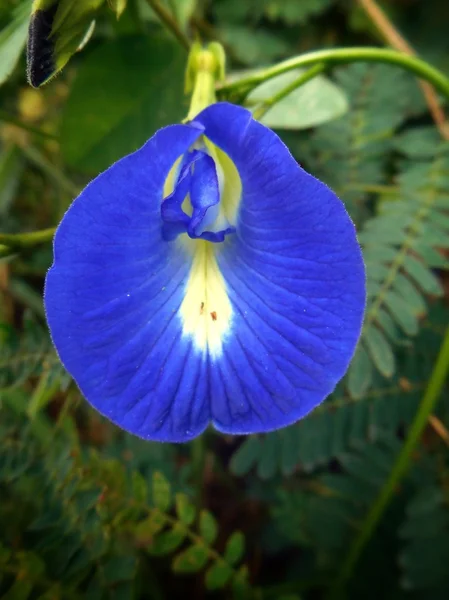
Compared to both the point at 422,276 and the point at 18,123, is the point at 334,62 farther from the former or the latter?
the point at 18,123

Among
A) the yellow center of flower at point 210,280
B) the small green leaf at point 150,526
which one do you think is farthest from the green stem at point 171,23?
the small green leaf at point 150,526

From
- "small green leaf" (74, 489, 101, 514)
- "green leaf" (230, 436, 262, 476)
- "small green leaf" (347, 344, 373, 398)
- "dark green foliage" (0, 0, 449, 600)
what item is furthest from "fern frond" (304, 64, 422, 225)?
"small green leaf" (74, 489, 101, 514)

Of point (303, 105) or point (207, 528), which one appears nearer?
point (207, 528)

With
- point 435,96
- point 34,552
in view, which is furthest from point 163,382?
point 435,96

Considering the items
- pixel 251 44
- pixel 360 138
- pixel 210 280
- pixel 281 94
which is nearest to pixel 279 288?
pixel 210 280

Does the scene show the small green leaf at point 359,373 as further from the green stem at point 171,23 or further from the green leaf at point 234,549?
the green stem at point 171,23

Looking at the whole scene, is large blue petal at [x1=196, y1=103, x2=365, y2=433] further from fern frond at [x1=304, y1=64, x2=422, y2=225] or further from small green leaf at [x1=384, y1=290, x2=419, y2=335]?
fern frond at [x1=304, y1=64, x2=422, y2=225]

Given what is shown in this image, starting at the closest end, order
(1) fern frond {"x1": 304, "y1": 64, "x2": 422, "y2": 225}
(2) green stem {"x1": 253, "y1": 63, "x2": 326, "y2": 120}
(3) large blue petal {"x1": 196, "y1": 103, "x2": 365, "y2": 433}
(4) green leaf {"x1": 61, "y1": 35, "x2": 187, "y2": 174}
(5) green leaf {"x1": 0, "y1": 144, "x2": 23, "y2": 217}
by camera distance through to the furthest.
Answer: (3) large blue petal {"x1": 196, "y1": 103, "x2": 365, "y2": 433} → (2) green stem {"x1": 253, "y1": 63, "x2": 326, "y2": 120} → (4) green leaf {"x1": 61, "y1": 35, "x2": 187, "y2": 174} → (1) fern frond {"x1": 304, "y1": 64, "x2": 422, "y2": 225} → (5) green leaf {"x1": 0, "y1": 144, "x2": 23, "y2": 217}

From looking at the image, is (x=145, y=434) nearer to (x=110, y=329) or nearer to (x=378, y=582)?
(x=110, y=329)
